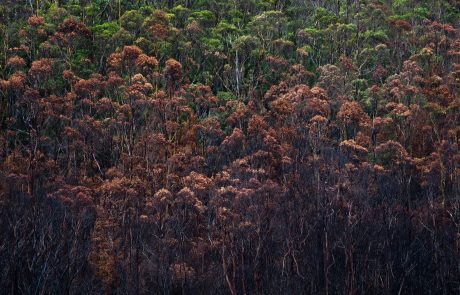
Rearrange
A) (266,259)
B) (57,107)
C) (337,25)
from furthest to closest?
(337,25) < (57,107) < (266,259)

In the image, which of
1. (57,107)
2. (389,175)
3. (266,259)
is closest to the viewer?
(266,259)

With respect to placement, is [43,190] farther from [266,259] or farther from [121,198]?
[266,259]

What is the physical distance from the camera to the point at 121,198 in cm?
2173

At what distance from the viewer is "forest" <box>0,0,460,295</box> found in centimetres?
1986

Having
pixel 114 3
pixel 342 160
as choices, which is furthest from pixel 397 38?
pixel 114 3

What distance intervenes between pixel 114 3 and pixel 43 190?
47.8 ft

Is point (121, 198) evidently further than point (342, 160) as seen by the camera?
No

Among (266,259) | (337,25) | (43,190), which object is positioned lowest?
(266,259)

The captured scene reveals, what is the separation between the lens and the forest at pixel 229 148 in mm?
19859

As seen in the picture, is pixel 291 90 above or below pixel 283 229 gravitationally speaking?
above

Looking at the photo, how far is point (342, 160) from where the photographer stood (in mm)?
24250

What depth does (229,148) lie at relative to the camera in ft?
Answer: 83.5

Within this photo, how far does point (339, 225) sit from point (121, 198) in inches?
269

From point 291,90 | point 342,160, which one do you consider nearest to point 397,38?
point 291,90
